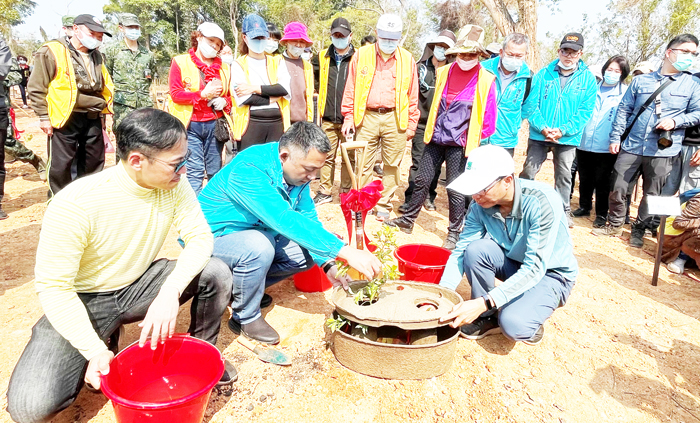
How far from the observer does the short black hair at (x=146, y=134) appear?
1722 mm

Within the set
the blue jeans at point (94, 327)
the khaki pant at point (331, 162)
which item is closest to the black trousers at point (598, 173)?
the khaki pant at point (331, 162)

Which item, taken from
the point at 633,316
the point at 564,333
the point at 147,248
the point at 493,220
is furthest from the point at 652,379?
the point at 147,248

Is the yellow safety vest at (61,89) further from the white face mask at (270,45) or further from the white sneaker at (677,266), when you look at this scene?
the white sneaker at (677,266)

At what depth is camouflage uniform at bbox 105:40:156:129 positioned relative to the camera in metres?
5.40

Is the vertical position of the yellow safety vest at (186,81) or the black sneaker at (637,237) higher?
the yellow safety vest at (186,81)

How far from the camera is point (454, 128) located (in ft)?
13.4

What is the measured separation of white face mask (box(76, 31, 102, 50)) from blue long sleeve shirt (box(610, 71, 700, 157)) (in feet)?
18.6

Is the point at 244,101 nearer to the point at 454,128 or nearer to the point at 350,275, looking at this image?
the point at 454,128

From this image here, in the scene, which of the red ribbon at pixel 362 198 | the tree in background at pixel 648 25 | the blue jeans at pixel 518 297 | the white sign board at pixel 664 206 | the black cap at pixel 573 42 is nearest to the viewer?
the blue jeans at pixel 518 297

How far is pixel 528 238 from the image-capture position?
8.25 feet

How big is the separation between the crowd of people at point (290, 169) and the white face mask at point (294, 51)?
3 centimetres

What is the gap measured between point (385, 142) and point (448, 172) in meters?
0.86

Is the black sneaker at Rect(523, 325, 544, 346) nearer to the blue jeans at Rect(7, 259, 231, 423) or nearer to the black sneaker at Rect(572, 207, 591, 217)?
the blue jeans at Rect(7, 259, 231, 423)

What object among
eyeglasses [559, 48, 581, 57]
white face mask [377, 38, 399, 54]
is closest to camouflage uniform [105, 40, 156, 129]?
white face mask [377, 38, 399, 54]
